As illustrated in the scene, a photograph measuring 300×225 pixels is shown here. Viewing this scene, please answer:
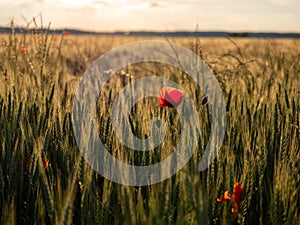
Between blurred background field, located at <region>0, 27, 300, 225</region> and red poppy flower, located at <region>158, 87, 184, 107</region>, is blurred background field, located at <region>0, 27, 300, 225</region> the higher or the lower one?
the lower one

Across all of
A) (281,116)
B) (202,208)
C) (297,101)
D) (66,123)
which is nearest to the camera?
(202,208)

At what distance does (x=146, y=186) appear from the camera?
3.03 feet

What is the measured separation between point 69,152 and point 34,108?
12.5 inches

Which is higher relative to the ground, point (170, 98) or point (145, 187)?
point (170, 98)

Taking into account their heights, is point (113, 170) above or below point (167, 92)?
below

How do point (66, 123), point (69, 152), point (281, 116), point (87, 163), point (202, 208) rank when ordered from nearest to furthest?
point (202, 208)
point (87, 163)
point (69, 152)
point (66, 123)
point (281, 116)

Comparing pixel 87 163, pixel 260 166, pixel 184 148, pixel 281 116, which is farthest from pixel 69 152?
pixel 281 116

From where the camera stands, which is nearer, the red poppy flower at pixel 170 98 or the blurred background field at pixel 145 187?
the blurred background field at pixel 145 187

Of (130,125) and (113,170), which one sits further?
(130,125)

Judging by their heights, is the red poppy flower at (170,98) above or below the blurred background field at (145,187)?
above

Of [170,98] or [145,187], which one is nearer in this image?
[145,187]

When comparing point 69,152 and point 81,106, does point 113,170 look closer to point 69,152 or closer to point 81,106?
point 69,152

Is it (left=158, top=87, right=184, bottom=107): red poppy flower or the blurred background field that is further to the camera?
(left=158, top=87, right=184, bottom=107): red poppy flower

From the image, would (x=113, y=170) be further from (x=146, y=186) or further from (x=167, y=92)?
(x=167, y=92)
